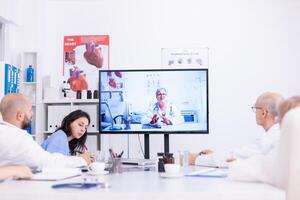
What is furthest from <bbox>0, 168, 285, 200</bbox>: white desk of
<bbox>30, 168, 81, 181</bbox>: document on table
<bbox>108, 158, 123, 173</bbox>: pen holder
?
<bbox>108, 158, 123, 173</bbox>: pen holder

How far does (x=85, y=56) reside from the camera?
4938 millimetres

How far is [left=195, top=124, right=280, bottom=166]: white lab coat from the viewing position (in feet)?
6.70

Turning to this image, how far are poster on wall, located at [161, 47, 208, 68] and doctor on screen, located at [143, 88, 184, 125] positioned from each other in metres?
1.46

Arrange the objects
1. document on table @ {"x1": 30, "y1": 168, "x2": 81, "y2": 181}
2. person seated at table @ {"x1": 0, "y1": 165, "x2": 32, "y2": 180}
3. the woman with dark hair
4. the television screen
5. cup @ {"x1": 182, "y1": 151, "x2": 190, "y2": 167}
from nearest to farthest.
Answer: person seated at table @ {"x1": 0, "y1": 165, "x2": 32, "y2": 180}, document on table @ {"x1": 30, "y1": 168, "x2": 81, "y2": 181}, cup @ {"x1": 182, "y1": 151, "x2": 190, "y2": 167}, the television screen, the woman with dark hair

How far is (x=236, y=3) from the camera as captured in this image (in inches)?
191

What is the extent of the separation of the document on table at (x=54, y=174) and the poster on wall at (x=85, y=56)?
2.92 m

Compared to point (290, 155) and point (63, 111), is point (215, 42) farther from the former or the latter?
point (290, 155)

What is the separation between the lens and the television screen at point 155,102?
3.43 m

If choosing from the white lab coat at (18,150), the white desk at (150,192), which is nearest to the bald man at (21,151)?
the white lab coat at (18,150)

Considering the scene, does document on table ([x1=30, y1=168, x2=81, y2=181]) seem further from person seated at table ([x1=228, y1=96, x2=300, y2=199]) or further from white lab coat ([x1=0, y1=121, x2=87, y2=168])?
person seated at table ([x1=228, y1=96, x2=300, y2=199])

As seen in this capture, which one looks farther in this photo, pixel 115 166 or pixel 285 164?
pixel 115 166

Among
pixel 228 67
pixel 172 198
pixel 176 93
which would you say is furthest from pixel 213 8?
pixel 172 198

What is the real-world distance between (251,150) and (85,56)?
310cm

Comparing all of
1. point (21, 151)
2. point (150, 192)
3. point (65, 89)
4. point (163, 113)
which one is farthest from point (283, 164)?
point (65, 89)
